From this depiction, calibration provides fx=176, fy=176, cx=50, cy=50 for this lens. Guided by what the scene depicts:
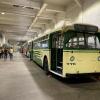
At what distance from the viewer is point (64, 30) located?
314 inches

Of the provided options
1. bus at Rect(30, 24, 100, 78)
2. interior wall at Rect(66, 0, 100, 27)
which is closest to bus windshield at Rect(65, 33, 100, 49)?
bus at Rect(30, 24, 100, 78)

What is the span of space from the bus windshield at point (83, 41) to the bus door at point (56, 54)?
3.45ft

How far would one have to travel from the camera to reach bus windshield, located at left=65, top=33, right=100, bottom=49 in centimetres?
812

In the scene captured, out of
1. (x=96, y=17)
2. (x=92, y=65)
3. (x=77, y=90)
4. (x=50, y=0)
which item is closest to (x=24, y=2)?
(x=50, y=0)

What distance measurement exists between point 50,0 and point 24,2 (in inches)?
89.8

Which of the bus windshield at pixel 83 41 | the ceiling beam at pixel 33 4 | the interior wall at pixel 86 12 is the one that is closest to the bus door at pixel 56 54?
the bus windshield at pixel 83 41

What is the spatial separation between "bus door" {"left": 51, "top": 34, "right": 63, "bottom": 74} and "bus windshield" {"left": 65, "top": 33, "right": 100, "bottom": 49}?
41.4 inches

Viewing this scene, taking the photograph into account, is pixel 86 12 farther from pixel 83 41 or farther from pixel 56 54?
pixel 83 41

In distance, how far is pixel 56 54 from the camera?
32.1ft

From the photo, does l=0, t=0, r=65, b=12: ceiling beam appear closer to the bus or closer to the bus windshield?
the bus

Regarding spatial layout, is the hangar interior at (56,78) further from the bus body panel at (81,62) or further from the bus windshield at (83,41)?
the bus windshield at (83,41)

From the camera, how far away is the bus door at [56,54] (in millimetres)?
9195

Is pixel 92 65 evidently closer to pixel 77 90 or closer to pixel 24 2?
pixel 77 90

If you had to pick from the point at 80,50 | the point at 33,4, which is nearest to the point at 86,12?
the point at 33,4
